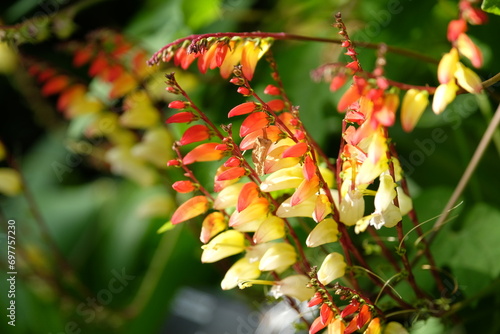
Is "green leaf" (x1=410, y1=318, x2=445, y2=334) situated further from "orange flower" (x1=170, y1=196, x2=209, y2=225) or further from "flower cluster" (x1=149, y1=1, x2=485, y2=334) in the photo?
"orange flower" (x1=170, y1=196, x2=209, y2=225)

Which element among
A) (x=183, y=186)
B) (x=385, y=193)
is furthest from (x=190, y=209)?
(x=385, y=193)

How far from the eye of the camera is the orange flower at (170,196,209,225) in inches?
14.9

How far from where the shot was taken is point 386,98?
0.31 m

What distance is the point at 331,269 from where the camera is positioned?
1.18 feet

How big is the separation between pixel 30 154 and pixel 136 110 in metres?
0.76

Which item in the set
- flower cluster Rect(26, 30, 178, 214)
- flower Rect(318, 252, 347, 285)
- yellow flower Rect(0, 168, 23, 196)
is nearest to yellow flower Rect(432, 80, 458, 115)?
flower Rect(318, 252, 347, 285)

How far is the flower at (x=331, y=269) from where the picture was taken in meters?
0.36

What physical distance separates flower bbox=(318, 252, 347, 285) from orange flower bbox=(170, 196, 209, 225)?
Answer: 0.09 m

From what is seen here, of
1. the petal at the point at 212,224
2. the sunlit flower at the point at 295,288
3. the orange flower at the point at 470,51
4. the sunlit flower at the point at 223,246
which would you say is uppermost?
the orange flower at the point at 470,51

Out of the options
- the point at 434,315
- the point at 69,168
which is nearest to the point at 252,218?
the point at 434,315

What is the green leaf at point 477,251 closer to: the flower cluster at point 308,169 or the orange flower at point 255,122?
the flower cluster at point 308,169

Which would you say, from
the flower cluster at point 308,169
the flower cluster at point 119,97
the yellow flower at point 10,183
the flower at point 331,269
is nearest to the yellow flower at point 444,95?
the flower cluster at point 308,169

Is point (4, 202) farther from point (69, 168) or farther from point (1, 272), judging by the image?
point (1, 272)

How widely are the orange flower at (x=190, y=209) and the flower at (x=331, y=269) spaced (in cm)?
9
